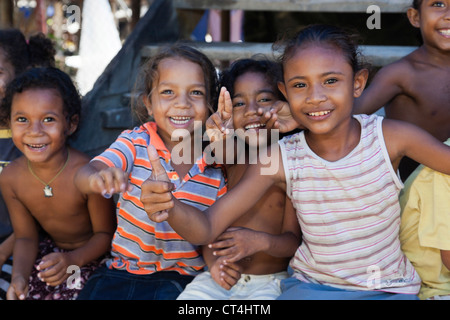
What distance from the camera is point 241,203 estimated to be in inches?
78.2

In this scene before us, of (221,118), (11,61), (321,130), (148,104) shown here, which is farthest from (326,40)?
(11,61)

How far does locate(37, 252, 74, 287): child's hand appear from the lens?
217 centimetres

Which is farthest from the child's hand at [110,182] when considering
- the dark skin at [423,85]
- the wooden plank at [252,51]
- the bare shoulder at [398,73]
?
the wooden plank at [252,51]

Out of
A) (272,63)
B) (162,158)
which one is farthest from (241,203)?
(272,63)

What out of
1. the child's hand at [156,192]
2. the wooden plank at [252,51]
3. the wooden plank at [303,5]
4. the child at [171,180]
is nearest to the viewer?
the child's hand at [156,192]

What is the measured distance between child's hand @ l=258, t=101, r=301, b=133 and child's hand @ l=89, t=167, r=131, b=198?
2.26 feet

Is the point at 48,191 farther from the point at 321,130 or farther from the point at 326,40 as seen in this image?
the point at 326,40

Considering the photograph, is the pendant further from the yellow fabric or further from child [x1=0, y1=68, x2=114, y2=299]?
the yellow fabric

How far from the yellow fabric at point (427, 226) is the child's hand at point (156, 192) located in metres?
1.01

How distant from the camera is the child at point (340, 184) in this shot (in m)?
1.94

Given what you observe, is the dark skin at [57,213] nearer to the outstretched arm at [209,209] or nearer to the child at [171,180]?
the child at [171,180]

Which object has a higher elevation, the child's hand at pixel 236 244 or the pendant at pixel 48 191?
the pendant at pixel 48 191

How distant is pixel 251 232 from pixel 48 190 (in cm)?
105
